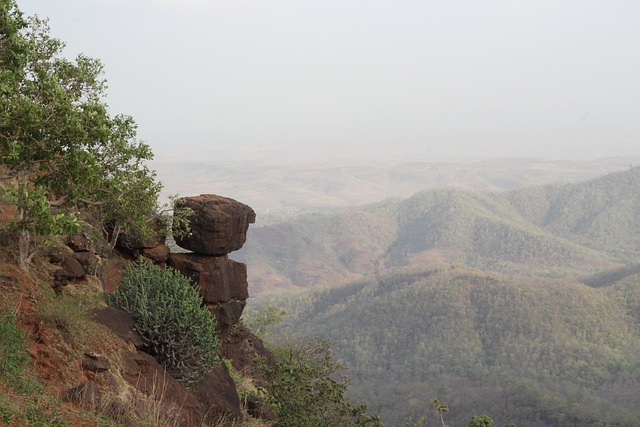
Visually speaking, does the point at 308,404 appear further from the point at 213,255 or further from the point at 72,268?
the point at 72,268

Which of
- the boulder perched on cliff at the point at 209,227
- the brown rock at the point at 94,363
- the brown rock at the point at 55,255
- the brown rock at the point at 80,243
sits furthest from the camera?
the boulder perched on cliff at the point at 209,227

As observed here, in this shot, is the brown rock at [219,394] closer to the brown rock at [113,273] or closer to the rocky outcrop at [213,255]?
the rocky outcrop at [213,255]

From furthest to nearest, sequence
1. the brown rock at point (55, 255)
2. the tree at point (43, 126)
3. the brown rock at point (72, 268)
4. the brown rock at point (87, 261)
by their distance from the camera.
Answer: the brown rock at point (87, 261) → the brown rock at point (72, 268) → the brown rock at point (55, 255) → the tree at point (43, 126)

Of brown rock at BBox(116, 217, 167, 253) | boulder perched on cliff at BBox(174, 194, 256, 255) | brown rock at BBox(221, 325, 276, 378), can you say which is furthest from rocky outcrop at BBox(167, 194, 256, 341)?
brown rock at BBox(221, 325, 276, 378)

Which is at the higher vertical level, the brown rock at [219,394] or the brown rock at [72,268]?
the brown rock at [72,268]

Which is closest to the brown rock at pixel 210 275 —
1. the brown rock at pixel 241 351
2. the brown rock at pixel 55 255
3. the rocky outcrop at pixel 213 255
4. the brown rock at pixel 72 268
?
the rocky outcrop at pixel 213 255

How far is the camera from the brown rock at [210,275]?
Answer: 22281 mm

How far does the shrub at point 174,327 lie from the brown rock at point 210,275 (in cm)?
426

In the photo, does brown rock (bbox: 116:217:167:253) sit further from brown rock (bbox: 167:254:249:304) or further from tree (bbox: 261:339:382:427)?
tree (bbox: 261:339:382:427)

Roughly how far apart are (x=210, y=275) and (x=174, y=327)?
5.43m

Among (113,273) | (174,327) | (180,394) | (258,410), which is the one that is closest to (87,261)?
(113,273)

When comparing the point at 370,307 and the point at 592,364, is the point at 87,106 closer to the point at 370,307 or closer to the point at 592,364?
the point at 592,364

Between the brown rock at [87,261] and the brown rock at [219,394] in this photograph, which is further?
the brown rock at [87,261]

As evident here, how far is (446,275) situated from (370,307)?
23.5 m
